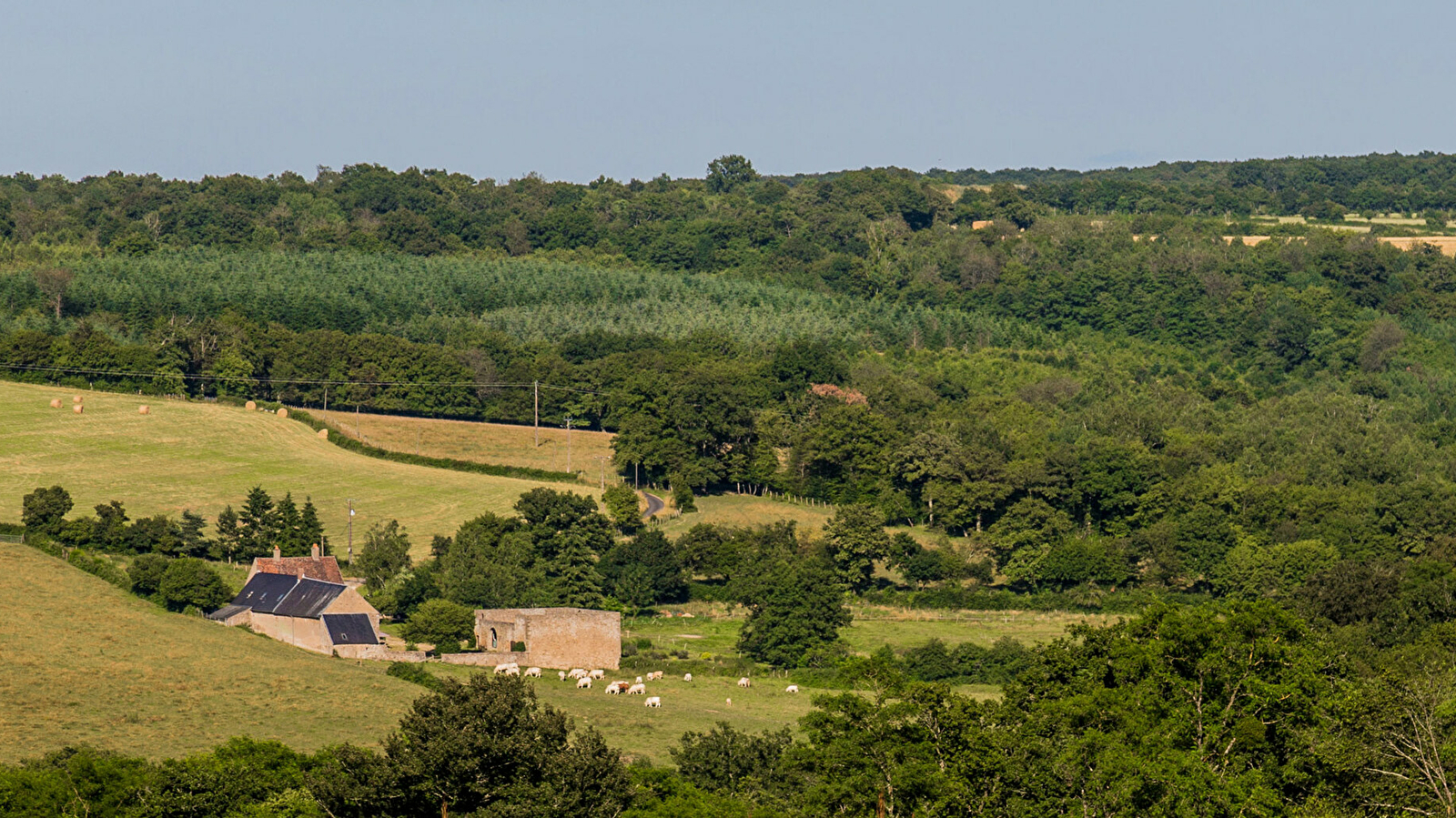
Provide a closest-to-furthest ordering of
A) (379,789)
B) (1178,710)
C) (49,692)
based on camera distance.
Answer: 1. (379,789)
2. (1178,710)
3. (49,692)

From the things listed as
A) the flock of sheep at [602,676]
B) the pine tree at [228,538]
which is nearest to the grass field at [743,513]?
the flock of sheep at [602,676]

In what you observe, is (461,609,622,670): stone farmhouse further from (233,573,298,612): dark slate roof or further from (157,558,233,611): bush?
(157,558,233,611): bush

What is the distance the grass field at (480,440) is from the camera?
10169cm

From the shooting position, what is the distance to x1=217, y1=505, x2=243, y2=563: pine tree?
78062 millimetres

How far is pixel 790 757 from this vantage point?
4081cm

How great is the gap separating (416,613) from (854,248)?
359ft

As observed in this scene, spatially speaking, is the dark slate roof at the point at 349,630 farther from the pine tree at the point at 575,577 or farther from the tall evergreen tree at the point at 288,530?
the tall evergreen tree at the point at 288,530

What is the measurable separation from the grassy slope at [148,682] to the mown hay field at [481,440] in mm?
33820

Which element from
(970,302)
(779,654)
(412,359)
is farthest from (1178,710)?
(970,302)

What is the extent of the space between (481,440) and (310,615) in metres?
39.2

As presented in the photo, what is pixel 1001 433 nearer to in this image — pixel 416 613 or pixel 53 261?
pixel 416 613

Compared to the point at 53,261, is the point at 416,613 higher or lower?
lower

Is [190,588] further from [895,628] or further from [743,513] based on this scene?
[743,513]

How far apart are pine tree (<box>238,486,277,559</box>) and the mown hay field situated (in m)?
21.7
